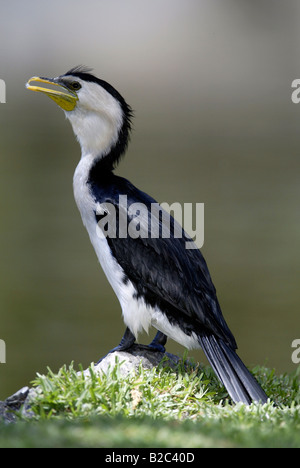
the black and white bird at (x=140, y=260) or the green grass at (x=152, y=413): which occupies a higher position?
the black and white bird at (x=140, y=260)

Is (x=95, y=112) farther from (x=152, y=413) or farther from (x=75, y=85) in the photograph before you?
(x=152, y=413)

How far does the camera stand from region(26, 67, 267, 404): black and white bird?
3.90 m

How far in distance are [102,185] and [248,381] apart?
1350 mm

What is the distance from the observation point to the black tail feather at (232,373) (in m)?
3.76

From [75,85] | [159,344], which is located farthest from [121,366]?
[75,85]

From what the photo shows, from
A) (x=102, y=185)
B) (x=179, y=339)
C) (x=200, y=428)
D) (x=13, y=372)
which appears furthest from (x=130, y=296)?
(x=13, y=372)

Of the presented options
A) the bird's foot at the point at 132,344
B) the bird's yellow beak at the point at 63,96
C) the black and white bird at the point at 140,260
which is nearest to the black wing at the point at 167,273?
the black and white bird at the point at 140,260

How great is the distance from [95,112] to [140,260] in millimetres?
950

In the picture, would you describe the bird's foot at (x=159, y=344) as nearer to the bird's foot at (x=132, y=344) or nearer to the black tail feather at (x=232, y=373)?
the bird's foot at (x=132, y=344)

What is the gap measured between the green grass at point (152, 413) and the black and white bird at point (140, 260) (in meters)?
0.18

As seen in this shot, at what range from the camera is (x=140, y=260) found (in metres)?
4.00

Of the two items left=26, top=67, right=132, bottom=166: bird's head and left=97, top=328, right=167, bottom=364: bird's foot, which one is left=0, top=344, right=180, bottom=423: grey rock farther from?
left=26, top=67, right=132, bottom=166: bird's head

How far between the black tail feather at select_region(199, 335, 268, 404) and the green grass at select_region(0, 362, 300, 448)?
0.07 m
